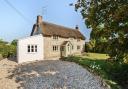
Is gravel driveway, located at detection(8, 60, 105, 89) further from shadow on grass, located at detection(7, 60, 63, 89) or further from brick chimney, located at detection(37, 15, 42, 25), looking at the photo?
brick chimney, located at detection(37, 15, 42, 25)

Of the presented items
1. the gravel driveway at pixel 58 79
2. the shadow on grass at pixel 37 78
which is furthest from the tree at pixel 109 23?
the shadow on grass at pixel 37 78

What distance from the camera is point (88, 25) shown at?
24672 millimetres

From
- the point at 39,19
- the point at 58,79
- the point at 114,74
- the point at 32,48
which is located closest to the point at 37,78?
the point at 58,79

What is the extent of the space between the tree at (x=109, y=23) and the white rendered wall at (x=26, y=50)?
25905 millimetres

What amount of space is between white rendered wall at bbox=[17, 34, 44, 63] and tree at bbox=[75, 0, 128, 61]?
25905mm

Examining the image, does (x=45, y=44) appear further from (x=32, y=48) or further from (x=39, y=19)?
(x=39, y=19)

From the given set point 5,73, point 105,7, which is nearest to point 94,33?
point 105,7

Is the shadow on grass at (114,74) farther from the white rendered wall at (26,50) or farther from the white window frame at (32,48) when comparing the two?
the white window frame at (32,48)

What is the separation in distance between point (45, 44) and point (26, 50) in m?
5.10

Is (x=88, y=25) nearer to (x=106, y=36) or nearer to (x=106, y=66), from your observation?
(x=106, y=36)

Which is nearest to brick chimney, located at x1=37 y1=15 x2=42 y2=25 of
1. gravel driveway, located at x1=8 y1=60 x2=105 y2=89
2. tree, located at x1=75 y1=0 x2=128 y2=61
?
gravel driveway, located at x1=8 y1=60 x2=105 y2=89

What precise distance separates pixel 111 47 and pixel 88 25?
120 inches

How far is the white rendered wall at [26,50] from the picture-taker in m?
48.9

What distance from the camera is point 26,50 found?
49375 millimetres
